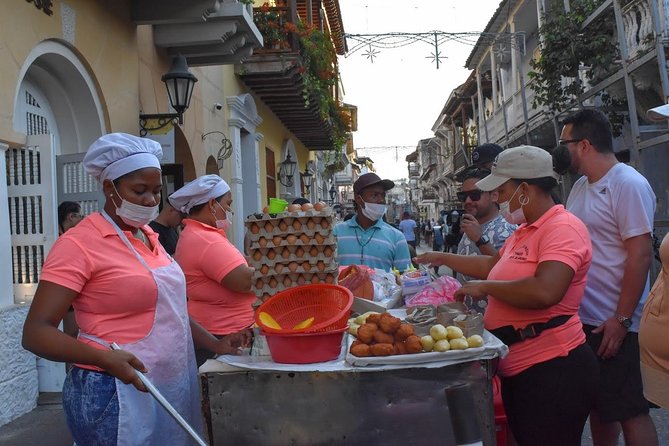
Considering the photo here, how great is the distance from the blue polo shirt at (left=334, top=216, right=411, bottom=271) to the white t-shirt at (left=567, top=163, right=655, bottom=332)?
183 centimetres

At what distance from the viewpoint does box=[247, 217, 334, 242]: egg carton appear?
3088mm

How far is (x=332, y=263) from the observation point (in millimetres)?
3143

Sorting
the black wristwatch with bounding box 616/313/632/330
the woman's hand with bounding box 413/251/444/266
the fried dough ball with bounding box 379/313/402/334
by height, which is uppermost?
the woman's hand with bounding box 413/251/444/266

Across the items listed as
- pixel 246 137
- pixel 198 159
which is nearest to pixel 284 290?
pixel 198 159

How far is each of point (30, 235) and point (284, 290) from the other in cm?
364

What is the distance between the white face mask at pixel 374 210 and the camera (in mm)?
4832

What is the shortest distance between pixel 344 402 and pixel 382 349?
259 mm

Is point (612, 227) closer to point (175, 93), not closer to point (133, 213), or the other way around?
point (133, 213)

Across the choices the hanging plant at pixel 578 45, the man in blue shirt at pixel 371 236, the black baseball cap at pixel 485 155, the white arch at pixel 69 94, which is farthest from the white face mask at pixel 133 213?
the hanging plant at pixel 578 45

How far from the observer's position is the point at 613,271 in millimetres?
3299

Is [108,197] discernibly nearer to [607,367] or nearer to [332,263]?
[332,263]

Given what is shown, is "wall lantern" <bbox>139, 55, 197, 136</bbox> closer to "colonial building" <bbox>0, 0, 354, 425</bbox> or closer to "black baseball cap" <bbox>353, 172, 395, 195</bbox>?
"colonial building" <bbox>0, 0, 354, 425</bbox>

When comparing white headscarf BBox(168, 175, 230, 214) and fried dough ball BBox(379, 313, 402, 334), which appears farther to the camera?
white headscarf BBox(168, 175, 230, 214)

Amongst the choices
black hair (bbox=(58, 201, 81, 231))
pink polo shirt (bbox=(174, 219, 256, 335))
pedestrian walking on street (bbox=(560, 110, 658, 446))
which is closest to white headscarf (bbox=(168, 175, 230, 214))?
pink polo shirt (bbox=(174, 219, 256, 335))
